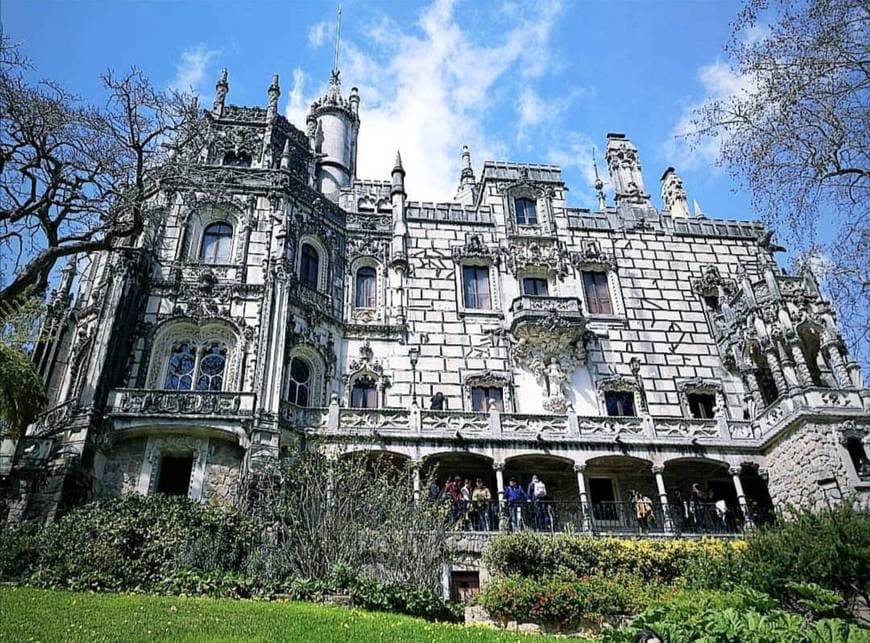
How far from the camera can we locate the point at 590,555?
19.0 m

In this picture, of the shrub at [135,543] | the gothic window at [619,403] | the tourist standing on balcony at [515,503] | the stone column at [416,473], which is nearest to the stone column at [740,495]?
the gothic window at [619,403]

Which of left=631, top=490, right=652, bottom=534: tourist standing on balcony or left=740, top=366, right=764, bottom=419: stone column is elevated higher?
left=740, top=366, right=764, bottom=419: stone column

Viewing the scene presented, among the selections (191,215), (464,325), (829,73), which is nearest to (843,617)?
(829,73)

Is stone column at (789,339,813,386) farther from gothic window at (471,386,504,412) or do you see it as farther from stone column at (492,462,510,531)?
stone column at (492,462,510,531)

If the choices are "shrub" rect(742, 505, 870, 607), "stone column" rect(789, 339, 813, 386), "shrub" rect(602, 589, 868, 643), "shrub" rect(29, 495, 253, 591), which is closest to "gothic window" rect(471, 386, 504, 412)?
"stone column" rect(789, 339, 813, 386)

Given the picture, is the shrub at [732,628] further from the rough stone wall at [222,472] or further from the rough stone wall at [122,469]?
the rough stone wall at [122,469]

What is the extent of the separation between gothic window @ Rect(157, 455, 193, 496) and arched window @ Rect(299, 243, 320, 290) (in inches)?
330

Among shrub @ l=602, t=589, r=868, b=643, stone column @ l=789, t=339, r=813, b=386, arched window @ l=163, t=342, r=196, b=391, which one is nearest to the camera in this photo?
shrub @ l=602, t=589, r=868, b=643

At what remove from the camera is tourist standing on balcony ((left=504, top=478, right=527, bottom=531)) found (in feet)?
69.8

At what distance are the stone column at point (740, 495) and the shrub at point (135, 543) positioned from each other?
50.0ft

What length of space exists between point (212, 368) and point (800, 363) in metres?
20.2

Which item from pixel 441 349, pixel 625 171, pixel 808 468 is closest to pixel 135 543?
pixel 441 349

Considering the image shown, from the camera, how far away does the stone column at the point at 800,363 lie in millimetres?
23844

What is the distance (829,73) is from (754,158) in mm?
1752
